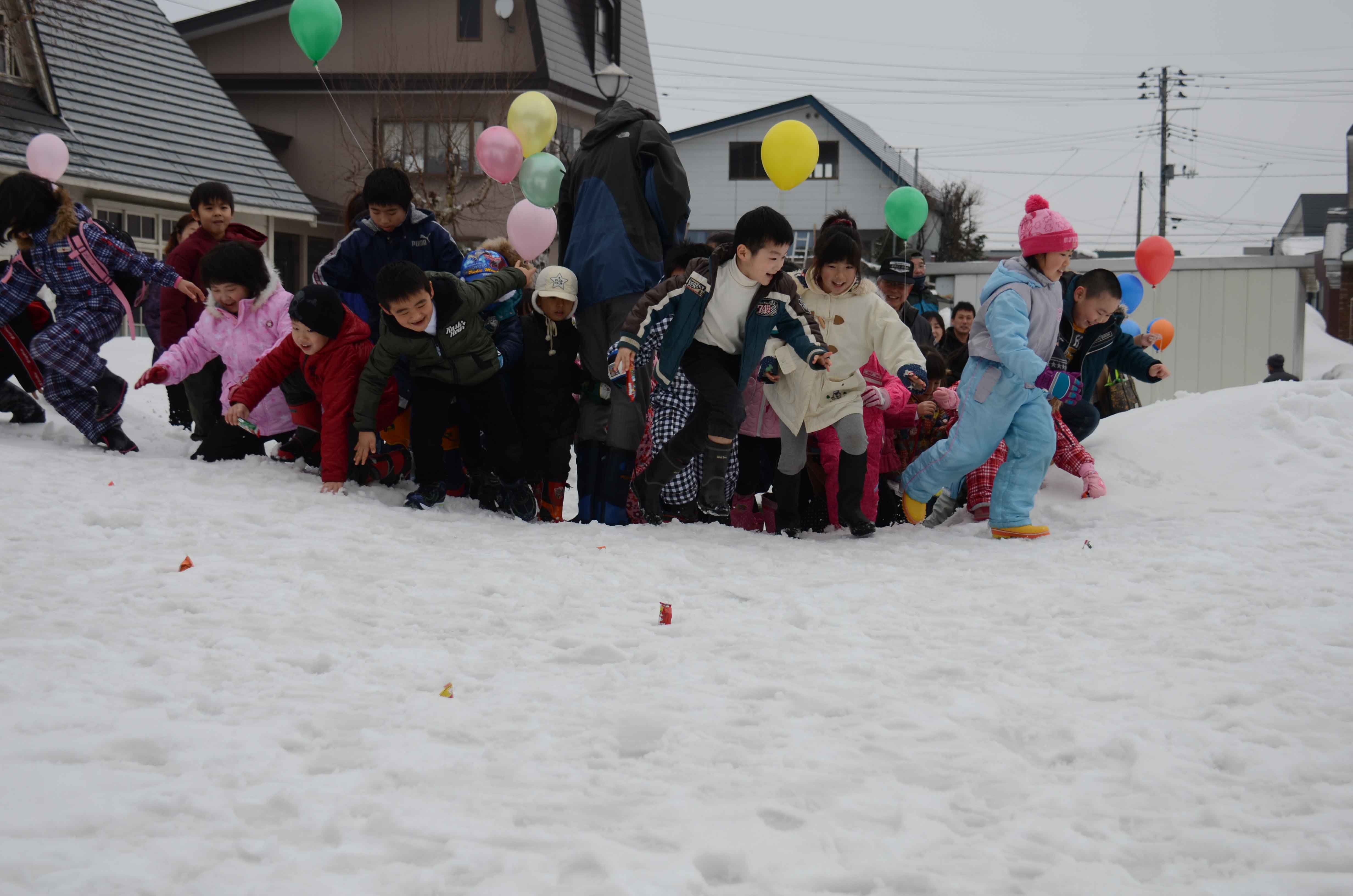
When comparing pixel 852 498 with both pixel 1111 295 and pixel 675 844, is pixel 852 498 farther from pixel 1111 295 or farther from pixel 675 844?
pixel 675 844

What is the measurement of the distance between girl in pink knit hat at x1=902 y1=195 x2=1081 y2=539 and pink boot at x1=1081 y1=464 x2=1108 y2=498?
0.47 meters

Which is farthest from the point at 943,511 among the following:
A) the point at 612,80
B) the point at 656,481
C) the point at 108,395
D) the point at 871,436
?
the point at 612,80

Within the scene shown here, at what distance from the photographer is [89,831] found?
2061mm

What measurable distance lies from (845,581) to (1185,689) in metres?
1.56

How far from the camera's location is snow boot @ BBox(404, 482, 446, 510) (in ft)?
18.2

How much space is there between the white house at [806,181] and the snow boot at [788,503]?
25.5 meters

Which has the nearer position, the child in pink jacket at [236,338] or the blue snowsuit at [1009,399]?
the blue snowsuit at [1009,399]

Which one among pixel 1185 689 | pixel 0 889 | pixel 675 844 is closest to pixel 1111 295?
pixel 1185 689

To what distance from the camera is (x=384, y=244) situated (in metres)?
5.93

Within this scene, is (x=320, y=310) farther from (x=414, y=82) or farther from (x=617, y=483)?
(x=414, y=82)

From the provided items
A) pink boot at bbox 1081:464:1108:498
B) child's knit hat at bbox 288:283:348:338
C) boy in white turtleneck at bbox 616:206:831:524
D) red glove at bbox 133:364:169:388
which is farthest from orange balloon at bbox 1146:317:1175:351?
red glove at bbox 133:364:169:388

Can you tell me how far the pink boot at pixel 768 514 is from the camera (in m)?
5.98

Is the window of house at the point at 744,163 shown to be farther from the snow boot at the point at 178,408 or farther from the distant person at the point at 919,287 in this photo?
the snow boot at the point at 178,408

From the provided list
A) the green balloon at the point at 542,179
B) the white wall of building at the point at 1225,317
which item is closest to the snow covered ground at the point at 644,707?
the green balloon at the point at 542,179
